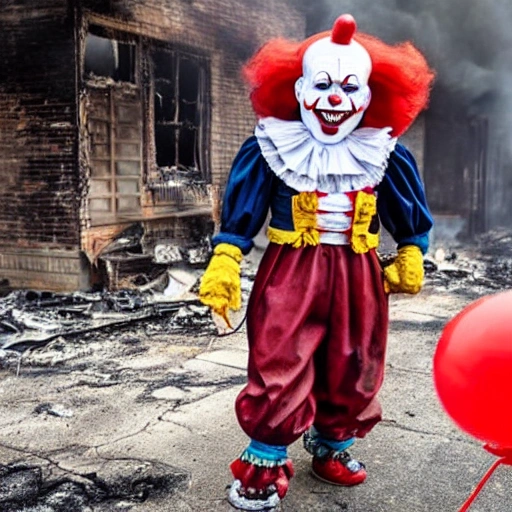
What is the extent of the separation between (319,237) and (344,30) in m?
0.81

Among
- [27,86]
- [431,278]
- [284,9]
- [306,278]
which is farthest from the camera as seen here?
[284,9]

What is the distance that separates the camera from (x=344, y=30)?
2625 millimetres

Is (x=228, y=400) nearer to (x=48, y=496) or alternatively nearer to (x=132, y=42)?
(x=48, y=496)

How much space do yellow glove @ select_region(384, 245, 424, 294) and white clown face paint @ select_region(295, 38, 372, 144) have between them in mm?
561

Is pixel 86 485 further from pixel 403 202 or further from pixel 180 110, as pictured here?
pixel 180 110

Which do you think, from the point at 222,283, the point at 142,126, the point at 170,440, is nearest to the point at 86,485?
the point at 170,440

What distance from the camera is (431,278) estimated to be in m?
7.96

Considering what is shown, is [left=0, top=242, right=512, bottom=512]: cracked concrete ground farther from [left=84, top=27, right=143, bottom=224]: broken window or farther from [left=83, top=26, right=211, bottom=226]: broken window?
[left=83, top=26, right=211, bottom=226]: broken window

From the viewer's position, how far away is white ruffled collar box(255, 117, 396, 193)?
2645 mm

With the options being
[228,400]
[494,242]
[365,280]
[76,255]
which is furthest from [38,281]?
[494,242]

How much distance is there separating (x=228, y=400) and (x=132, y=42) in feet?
14.2

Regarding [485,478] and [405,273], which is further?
[405,273]

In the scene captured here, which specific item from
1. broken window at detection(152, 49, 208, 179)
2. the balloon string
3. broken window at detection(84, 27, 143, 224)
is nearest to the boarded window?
broken window at detection(84, 27, 143, 224)

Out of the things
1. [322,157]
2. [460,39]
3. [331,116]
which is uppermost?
[460,39]
